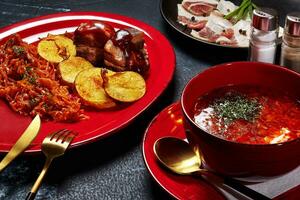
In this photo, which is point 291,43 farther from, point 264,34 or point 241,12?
point 241,12

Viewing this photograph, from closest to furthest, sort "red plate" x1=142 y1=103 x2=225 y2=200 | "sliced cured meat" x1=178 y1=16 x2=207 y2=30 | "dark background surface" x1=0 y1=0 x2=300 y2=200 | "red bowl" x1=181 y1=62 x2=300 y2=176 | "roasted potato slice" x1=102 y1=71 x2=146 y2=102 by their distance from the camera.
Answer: "red bowl" x1=181 y1=62 x2=300 y2=176 < "red plate" x1=142 y1=103 x2=225 y2=200 < "dark background surface" x1=0 y1=0 x2=300 y2=200 < "roasted potato slice" x1=102 y1=71 x2=146 y2=102 < "sliced cured meat" x1=178 y1=16 x2=207 y2=30

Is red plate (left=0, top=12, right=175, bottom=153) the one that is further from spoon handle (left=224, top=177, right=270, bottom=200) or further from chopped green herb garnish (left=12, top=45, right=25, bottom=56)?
spoon handle (left=224, top=177, right=270, bottom=200)

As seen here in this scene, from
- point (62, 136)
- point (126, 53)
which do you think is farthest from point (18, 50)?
point (62, 136)

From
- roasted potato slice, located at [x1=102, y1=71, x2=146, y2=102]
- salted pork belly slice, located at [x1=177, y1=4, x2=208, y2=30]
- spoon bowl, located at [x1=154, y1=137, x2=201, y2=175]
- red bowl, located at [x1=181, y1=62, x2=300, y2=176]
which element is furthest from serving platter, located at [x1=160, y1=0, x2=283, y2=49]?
spoon bowl, located at [x1=154, y1=137, x2=201, y2=175]

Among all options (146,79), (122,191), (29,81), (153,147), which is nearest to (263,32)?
(146,79)

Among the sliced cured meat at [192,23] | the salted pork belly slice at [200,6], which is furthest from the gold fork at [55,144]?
the salted pork belly slice at [200,6]
